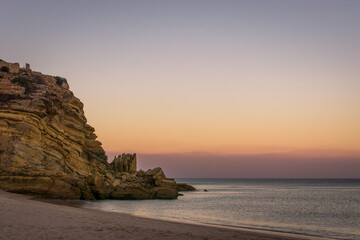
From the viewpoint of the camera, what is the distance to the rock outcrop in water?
110 ft

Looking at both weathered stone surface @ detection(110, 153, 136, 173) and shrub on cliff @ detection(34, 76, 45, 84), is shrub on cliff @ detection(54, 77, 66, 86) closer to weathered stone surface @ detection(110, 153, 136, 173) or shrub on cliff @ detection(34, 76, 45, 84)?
shrub on cliff @ detection(34, 76, 45, 84)

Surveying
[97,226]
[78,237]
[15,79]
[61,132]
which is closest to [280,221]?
[97,226]

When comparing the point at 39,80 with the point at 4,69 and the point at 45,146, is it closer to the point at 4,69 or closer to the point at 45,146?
the point at 4,69

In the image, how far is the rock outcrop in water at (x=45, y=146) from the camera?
110ft

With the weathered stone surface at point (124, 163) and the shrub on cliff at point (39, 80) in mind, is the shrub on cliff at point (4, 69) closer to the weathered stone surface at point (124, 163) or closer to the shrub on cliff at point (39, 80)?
the shrub on cliff at point (39, 80)

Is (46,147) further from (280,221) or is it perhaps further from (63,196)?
(280,221)

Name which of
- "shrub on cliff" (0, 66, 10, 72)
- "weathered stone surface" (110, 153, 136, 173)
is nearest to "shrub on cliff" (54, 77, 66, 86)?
"shrub on cliff" (0, 66, 10, 72)

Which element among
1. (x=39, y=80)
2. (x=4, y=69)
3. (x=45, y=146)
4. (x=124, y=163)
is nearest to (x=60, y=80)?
(x=39, y=80)

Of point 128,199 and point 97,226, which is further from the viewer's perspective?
point 128,199

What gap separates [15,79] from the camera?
130 ft

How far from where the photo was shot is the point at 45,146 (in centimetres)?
3812

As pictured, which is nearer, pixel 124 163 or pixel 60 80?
pixel 60 80

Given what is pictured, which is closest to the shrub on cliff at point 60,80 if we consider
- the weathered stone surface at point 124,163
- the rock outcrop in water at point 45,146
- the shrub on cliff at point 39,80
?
the rock outcrop in water at point 45,146

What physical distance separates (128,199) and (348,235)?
3544 cm
